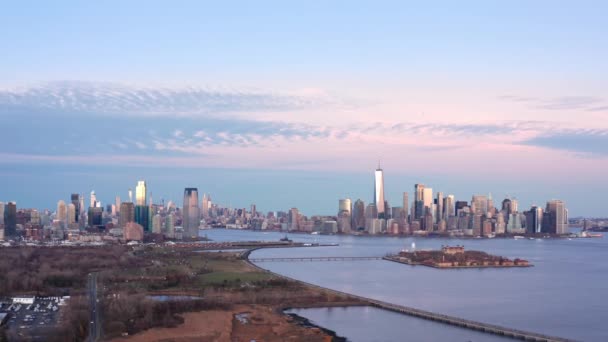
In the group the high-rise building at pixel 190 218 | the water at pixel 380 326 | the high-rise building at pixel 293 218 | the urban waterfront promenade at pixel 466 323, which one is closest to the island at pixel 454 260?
the urban waterfront promenade at pixel 466 323

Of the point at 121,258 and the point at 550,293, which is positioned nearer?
the point at 550,293

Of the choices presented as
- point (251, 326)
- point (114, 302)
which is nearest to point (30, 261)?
point (114, 302)

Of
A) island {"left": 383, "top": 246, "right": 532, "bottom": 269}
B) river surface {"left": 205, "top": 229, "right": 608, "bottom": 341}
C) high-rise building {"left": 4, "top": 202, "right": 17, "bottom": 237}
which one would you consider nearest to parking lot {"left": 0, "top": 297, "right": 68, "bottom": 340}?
river surface {"left": 205, "top": 229, "right": 608, "bottom": 341}

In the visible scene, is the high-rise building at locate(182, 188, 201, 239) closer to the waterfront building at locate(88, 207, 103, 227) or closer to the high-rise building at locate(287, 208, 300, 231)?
the waterfront building at locate(88, 207, 103, 227)

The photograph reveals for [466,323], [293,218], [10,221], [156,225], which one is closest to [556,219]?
[293,218]

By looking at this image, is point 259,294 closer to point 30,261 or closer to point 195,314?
point 195,314
